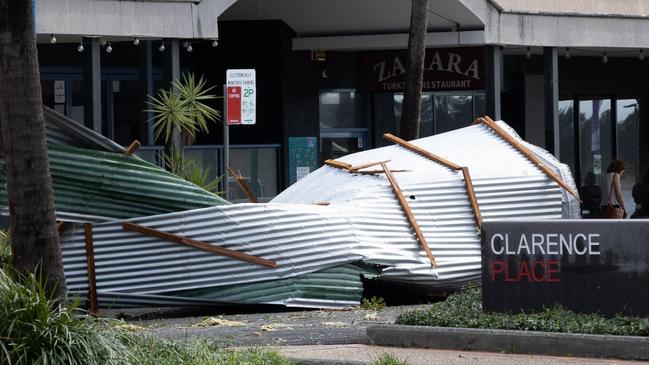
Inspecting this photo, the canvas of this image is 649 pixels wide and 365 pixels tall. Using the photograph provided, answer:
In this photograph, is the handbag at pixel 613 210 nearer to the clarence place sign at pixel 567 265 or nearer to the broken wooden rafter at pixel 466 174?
the broken wooden rafter at pixel 466 174

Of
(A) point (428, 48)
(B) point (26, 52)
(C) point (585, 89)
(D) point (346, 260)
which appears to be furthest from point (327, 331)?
(C) point (585, 89)

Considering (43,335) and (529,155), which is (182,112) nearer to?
(529,155)

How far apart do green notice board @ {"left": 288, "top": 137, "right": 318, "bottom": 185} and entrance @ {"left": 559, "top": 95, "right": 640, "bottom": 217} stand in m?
7.88

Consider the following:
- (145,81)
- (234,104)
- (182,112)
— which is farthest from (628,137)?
(234,104)

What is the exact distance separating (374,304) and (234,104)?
4709mm

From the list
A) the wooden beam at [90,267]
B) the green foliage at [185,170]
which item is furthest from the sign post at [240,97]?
the wooden beam at [90,267]

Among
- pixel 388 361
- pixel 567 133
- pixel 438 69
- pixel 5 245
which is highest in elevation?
pixel 438 69

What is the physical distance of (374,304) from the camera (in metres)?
14.6

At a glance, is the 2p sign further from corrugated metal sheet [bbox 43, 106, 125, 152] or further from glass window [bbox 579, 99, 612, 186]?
glass window [bbox 579, 99, 612, 186]

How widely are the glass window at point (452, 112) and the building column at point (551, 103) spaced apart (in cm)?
478

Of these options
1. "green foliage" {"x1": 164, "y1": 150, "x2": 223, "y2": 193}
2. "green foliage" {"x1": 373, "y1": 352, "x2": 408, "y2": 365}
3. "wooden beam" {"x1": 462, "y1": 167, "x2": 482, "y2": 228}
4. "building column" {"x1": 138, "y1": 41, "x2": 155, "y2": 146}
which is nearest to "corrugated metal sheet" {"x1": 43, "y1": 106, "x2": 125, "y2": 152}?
"green foliage" {"x1": 164, "y1": 150, "x2": 223, "y2": 193}

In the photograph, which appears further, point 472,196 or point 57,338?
point 472,196

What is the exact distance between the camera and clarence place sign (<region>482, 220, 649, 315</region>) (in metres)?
10.9

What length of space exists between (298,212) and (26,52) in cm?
498
